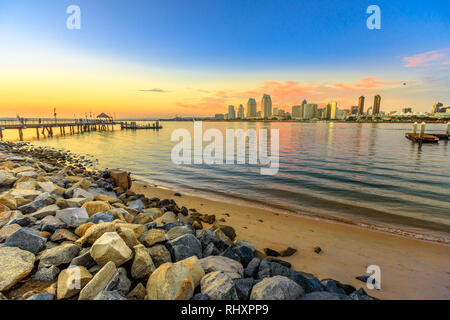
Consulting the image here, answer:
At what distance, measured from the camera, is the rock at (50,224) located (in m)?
4.43

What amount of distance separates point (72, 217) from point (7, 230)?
105cm

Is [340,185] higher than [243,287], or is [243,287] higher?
[243,287]

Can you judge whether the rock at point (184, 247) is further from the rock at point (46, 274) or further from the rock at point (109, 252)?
the rock at point (46, 274)

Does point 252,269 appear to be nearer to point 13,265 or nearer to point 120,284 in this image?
point 120,284

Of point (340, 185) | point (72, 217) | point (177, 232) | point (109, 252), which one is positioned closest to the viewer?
point (109, 252)

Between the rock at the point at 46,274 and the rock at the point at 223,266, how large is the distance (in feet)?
7.44

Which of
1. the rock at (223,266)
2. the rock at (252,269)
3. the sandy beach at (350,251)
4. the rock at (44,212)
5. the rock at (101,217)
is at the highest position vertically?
the rock at (44,212)

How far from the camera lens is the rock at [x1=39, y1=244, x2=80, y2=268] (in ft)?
11.5

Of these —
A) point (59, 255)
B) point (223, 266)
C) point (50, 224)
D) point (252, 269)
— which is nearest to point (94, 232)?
point (59, 255)

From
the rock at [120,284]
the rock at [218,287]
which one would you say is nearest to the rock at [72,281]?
the rock at [120,284]

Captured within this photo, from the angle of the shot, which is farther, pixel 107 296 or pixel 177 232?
pixel 177 232

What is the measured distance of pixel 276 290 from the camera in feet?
10.3

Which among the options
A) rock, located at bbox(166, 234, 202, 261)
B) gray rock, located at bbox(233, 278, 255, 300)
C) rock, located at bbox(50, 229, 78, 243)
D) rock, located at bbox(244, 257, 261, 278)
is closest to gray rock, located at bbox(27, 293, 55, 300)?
rock, located at bbox(50, 229, 78, 243)

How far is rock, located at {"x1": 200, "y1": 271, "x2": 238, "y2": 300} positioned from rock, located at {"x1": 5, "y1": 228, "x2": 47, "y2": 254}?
3047 mm
